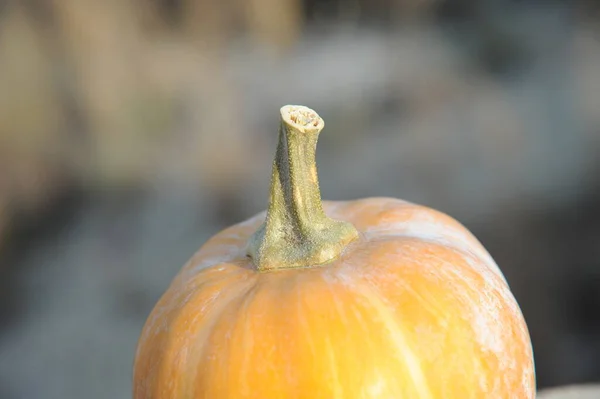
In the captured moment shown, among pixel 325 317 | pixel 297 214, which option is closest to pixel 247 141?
pixel 297 214

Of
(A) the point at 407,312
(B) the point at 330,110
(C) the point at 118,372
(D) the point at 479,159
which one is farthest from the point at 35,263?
(A) the point at 407,312

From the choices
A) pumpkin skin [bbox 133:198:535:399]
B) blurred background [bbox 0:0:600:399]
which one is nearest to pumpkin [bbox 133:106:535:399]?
pumpkin skin [bbox 133:198:535:399]

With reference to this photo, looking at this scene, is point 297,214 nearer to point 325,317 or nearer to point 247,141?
point 325,317

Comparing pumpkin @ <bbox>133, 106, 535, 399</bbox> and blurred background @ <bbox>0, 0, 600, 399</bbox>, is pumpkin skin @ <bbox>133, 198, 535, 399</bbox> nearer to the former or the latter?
pumpkin @ <bbox>133, 106, 535, 399</bbox>

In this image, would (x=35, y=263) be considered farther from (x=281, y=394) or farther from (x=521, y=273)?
(x=281, y=394)

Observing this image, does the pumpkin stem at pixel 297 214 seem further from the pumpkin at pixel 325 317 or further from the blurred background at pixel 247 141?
the blurred background at pixel 247 141

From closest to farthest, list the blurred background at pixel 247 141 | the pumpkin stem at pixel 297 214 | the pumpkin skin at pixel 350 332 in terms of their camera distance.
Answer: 1. the pumpkin skin at pixel 350 332
2. the pumpkin stem at pixel 297 214
3. the blurred background at pixel 247 141

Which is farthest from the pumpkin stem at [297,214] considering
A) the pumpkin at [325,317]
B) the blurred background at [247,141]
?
the blurred background at [247,141]
